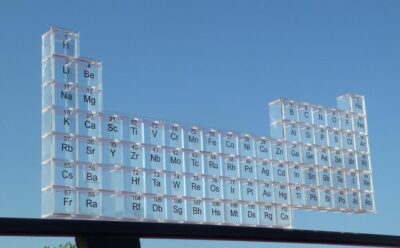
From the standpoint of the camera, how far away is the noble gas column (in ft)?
49.1

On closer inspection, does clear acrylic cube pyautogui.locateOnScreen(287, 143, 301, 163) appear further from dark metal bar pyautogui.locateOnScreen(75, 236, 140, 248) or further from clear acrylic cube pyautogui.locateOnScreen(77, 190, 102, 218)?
dark metal bar pyautogui.locateOnScreen(75, 236, 140, 248)

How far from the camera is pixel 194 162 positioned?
56.3ft

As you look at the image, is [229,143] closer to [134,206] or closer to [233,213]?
[233,213]

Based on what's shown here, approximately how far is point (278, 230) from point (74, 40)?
585 inches

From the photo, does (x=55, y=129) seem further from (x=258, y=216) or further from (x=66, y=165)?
(x=258, y=216)

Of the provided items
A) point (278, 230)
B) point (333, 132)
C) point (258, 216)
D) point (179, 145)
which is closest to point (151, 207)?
point (179, 145)

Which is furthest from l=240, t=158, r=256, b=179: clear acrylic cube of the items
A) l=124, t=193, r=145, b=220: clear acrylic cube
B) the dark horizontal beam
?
the dark horizontal beam

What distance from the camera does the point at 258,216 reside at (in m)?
18.0

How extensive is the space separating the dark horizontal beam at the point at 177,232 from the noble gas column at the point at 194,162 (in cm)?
1295

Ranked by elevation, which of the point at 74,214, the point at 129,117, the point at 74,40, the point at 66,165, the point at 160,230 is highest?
the point at 74,40

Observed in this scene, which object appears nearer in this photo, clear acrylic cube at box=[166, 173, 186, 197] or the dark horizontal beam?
the dark horizontal beam

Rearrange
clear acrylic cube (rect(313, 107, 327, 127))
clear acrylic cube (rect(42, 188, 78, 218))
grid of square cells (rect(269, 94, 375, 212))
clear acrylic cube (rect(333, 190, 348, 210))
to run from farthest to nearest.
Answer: clear acrylic cube (rect(313, 107, 327, 127)) < clear acrylic cube (rect(333, 190, 348, 210)) < grid of square cells (rect(269, 94, 375, 212)) < clear acrylic cube (rect(42, 188, 78, 218))

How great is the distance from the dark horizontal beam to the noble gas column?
42.5 feet

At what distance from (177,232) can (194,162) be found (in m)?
16.0
